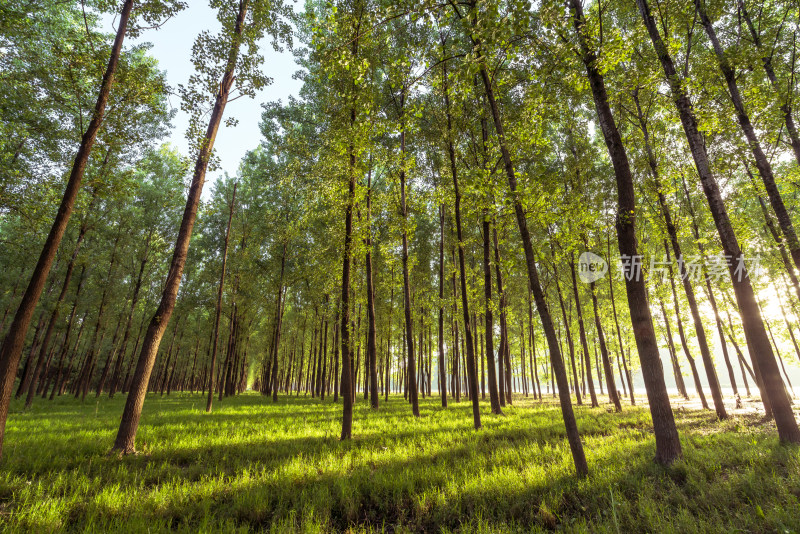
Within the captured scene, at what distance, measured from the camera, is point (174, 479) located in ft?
16.5

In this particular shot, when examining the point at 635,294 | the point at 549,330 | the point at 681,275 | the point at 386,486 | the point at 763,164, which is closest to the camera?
the point at 386,486

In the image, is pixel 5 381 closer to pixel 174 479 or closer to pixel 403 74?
pixel 174 479

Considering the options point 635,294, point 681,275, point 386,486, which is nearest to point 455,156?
point 635,294

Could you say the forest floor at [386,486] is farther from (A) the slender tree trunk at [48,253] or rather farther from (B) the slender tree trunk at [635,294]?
(A) the slender tree trunk at [48,253]

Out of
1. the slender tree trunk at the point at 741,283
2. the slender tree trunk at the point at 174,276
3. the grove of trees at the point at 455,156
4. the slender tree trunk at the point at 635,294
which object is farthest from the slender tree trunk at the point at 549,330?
the slender tree trunk at the point at 174,276

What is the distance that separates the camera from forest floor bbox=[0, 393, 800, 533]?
3787mm

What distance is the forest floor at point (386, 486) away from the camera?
379 cm

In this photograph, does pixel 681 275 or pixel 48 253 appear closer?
pixel 48 253

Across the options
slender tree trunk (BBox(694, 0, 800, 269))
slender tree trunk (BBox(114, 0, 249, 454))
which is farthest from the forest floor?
slender tree trunk (BBox(694, 0, 800, 269))

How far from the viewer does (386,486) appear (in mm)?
5016

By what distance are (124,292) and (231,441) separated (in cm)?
2489

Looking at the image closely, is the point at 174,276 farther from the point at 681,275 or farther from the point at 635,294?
the point at 681,275

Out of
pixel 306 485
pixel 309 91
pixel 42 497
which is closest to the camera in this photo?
pixel 42 497

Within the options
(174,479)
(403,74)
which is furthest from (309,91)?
(174,479)
